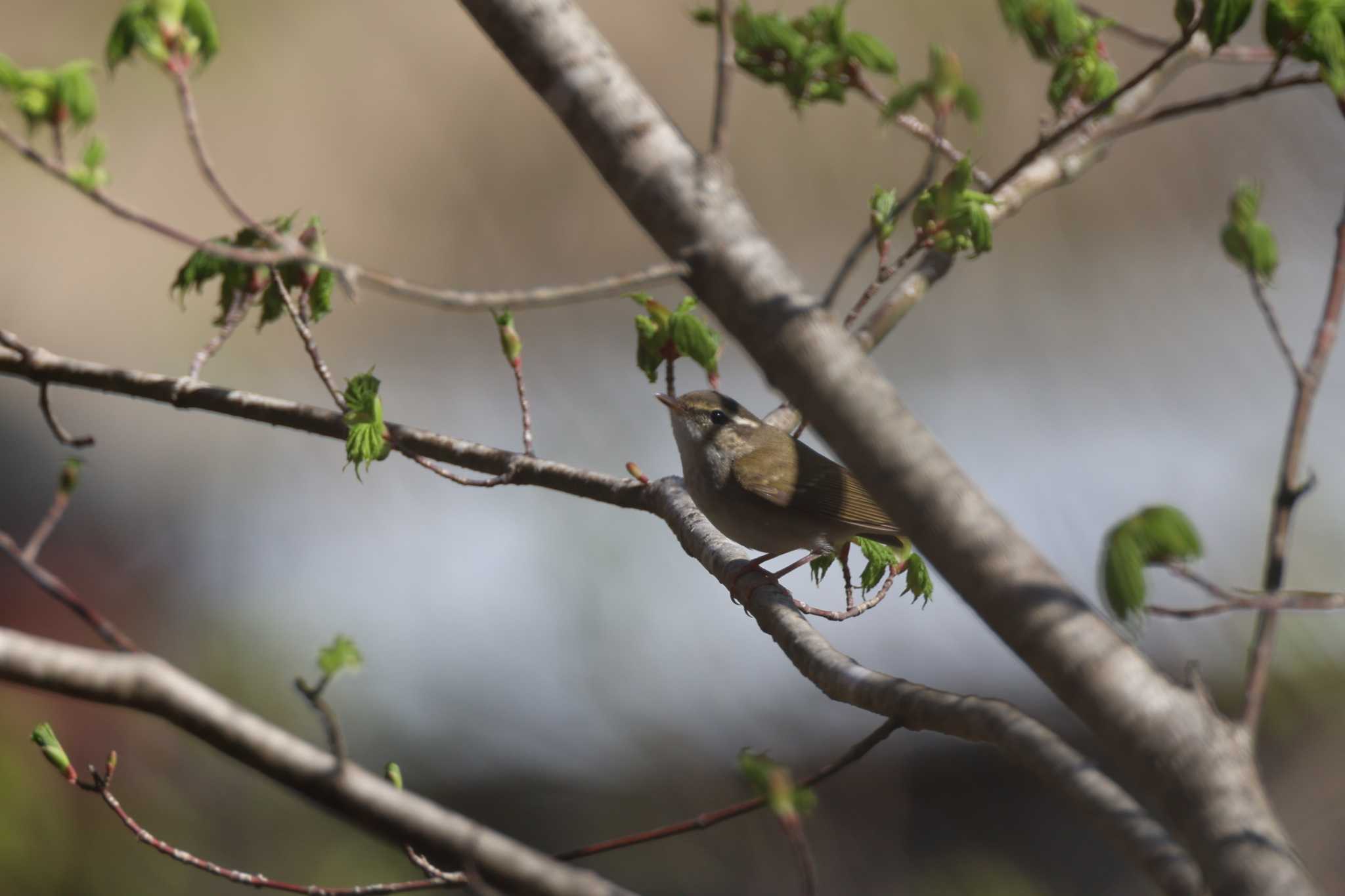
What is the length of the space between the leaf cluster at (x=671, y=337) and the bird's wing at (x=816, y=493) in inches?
41.4

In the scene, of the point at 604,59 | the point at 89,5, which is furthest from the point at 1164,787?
the point at 89,5

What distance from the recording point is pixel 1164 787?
0.99 m

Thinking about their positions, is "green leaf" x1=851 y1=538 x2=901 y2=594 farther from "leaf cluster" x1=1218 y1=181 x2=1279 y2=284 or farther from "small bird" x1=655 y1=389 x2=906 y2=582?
"leaf cluster" x1=1218 y1=181 x2=1279 y2=284

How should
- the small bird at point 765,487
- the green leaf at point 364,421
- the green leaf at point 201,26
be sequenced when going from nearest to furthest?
the green leaf at point 201,26 → the green leaf at point 364,421 → the small bird at point 765,487

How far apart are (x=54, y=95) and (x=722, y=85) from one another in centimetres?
97

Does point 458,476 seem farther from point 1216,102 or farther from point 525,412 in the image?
point 1216,102

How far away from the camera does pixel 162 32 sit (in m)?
1.46

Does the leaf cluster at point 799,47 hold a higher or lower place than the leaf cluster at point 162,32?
higher

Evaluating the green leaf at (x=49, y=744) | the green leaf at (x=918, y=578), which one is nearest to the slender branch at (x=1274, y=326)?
the green leaf at (x=918, y=578)

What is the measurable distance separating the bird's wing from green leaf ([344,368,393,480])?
1.61 metres

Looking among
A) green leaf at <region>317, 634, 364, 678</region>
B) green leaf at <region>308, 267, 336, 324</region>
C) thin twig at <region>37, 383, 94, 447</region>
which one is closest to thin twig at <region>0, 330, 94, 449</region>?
thin twig at <region>37, 383, 94, 447</region>

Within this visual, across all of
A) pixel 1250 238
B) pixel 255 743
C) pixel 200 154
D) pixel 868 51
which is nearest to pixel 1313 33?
pixel 1250 238

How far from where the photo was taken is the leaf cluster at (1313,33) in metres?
1.58

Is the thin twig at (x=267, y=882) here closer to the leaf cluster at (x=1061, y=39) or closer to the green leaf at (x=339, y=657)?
the green leaf at (x=339, y=657)
